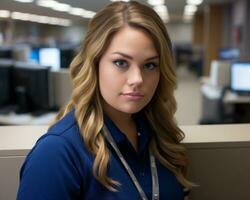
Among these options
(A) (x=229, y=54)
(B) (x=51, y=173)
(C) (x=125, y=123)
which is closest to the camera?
(B) (x=51, y=173)

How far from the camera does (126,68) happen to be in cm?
96

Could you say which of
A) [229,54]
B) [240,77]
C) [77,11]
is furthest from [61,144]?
[229,54]

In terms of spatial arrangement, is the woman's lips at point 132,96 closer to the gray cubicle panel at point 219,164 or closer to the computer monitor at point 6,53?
the gray cubicle panel at point 219,164

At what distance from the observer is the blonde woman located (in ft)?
2.85

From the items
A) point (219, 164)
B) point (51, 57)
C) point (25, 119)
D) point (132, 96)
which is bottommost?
point (25, 119)

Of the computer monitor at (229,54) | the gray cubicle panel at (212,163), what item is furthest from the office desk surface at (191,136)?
the computer monitor at (229,54)

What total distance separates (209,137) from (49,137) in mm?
616

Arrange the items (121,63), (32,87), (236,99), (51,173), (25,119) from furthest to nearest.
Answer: (236,99)
(32,87)
(25,119)
(121,63)
(51,173)

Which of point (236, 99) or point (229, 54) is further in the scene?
point (229, 54)

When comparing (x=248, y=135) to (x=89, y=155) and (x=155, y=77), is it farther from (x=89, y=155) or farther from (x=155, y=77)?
(x=89, y=155)

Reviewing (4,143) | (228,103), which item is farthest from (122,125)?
(228,103)

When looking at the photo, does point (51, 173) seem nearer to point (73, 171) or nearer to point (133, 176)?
point (73, 171)

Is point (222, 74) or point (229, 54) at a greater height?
point (229, 54)

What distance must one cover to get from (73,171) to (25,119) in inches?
99.0
